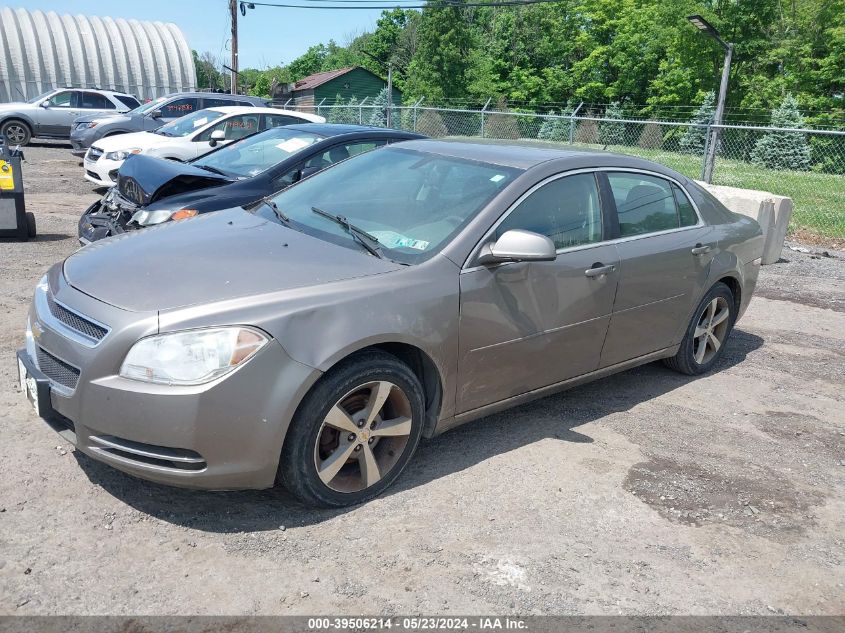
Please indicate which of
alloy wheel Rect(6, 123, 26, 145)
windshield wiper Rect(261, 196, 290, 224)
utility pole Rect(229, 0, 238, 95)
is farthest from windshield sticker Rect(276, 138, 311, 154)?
utility pole Rect(229, 0, 238, 95)

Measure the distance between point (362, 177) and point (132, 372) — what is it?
6.71ft

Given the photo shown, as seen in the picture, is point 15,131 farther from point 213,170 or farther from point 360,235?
point 360,235

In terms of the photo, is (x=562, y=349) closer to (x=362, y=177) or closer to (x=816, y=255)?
(x=362, y=177)

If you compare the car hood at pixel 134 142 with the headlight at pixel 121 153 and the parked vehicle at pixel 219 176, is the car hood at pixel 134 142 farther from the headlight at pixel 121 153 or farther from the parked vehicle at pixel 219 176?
the parked vehicle at pixel 219 176

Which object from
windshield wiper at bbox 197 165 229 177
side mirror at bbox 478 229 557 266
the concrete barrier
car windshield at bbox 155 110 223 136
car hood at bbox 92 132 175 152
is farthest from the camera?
car windshield at bbox 155 110 223 136

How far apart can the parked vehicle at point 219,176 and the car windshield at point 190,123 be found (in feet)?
16.7

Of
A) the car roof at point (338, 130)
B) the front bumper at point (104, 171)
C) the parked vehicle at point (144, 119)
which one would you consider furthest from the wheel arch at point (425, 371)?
the parked vehicle at point (144, 119)

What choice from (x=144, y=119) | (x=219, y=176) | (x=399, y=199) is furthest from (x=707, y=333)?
(x=144, y=119)

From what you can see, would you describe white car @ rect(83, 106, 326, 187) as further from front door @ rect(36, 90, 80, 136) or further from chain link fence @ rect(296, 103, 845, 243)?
front door @ rect(36, 90, 80, 136)

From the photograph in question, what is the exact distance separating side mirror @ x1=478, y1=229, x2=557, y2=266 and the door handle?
604mm

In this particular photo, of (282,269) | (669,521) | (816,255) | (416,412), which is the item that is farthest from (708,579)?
(816,255)

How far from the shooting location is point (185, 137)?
12.1 meters

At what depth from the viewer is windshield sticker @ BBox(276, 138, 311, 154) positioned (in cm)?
769

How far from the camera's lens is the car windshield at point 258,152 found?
7480mm
